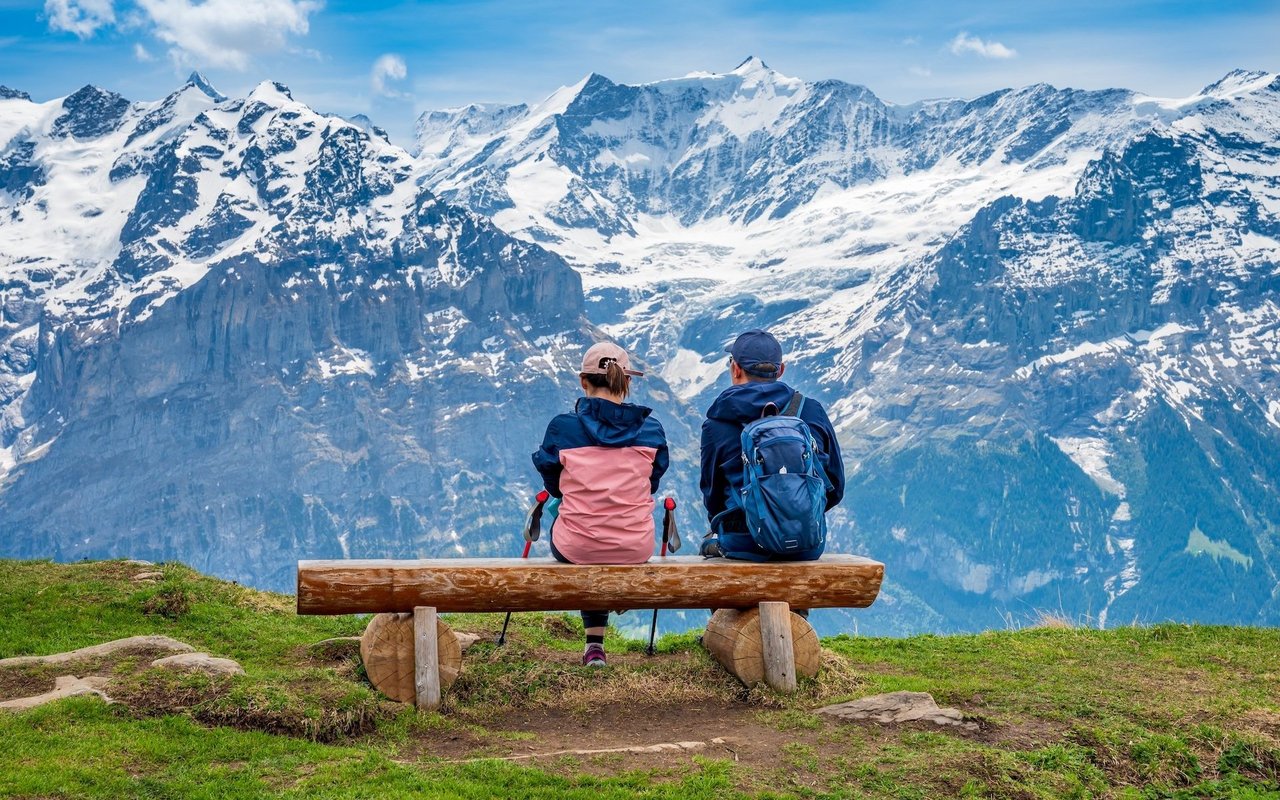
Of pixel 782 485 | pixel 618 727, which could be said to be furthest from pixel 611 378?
pixel 618 727

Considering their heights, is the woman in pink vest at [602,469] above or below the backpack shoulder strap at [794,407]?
below

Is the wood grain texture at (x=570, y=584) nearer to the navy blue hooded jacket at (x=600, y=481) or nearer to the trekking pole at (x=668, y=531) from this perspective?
the navy blue hooded jacket at (x=600, y=481)

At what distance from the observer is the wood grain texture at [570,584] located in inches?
609

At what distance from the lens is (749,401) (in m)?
16.9

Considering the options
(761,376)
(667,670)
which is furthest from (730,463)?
(667,670)

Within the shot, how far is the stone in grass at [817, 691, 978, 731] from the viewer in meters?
15.2

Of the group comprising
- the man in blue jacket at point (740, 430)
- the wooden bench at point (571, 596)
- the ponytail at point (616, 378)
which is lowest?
the wooden bench at point (571, 596)

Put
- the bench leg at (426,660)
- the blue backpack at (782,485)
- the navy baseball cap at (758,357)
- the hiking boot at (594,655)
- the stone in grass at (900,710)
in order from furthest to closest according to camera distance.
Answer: the hiking boot at (594,655) → the navy baseball cap at (758,357) → the blue backpack at (782,485) → the bench leg at (426,660) → the stone in grass at (900,710)

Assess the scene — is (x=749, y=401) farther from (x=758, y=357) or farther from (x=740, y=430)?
(x=758, y=357)

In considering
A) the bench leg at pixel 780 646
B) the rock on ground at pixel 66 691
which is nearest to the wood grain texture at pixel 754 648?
the bench leg at pixel 780 646

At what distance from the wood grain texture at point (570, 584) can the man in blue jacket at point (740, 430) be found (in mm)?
493

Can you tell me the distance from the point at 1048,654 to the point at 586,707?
7.99 metres

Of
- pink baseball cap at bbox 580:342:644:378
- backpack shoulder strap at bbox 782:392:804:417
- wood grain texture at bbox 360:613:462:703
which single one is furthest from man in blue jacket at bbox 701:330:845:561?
wood grain texture at bbox 360:613:462:703

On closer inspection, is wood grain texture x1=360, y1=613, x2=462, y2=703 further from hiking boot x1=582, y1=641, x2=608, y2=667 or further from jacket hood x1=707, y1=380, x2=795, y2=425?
jacket hood x1=707, y1=380, x2=795, y2=425
